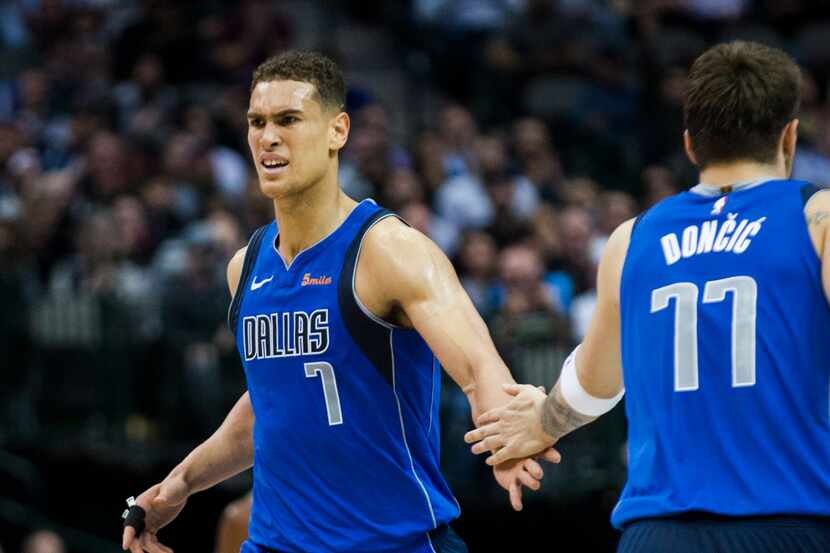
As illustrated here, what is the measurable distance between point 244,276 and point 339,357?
693 mm

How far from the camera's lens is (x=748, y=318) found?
4.09 metres

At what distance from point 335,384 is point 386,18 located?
1209 cm

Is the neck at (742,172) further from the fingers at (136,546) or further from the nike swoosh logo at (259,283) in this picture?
the fingers at (136,546)

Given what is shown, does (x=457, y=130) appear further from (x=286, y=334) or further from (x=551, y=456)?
(x=551, y=456)

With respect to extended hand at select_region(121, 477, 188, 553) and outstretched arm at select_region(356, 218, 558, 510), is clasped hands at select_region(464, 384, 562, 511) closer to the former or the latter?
outstretched arm at select_region(356, 218, 558, 510)

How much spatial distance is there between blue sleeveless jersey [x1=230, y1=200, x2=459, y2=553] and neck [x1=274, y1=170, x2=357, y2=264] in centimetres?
15

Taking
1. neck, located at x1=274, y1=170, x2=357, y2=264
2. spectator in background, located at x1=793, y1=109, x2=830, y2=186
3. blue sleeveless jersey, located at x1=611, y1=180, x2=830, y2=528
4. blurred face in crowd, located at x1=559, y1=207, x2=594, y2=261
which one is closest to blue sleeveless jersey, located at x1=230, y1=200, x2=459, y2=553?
neck, located at x1=274, y1=170, x2=357, y2=264

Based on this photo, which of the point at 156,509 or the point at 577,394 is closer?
the point at 577,394

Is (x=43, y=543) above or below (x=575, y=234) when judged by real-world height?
below

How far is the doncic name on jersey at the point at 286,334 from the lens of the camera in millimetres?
5332

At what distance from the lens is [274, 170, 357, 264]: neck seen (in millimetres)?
5582

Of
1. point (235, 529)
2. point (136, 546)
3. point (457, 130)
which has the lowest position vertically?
point (235, 529)

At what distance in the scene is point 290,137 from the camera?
5523mm

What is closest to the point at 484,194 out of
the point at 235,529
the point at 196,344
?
the point at 196,344
